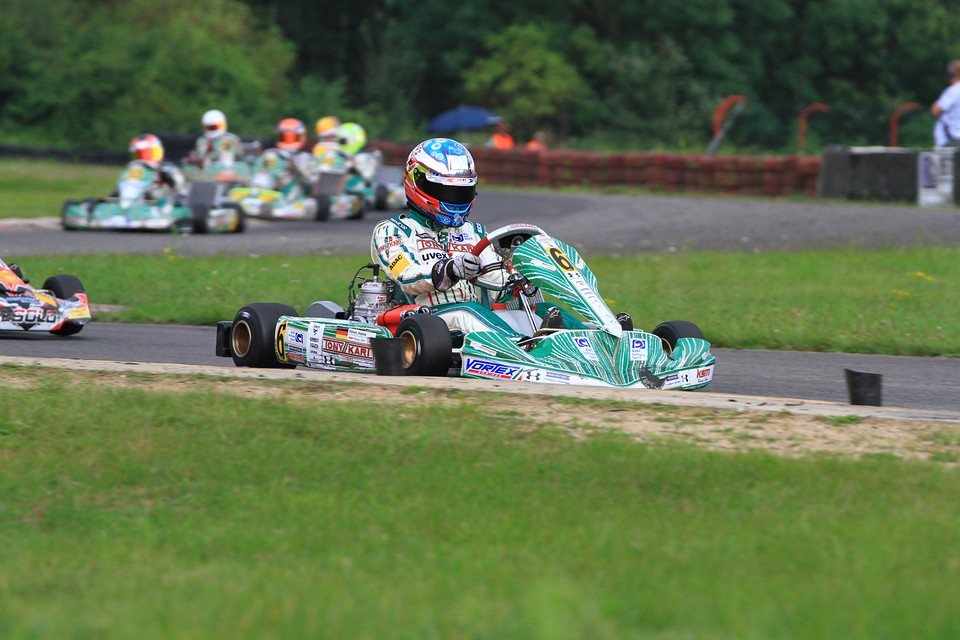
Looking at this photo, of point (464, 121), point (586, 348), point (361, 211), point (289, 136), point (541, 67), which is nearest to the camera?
point (586, 348)

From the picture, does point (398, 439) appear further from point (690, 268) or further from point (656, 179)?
point (656, 179)

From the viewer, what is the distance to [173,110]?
33.6 meters

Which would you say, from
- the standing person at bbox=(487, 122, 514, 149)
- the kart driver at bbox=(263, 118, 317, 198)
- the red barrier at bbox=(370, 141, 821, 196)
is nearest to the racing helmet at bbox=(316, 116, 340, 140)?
the kart driver at bbox=(263, 118, 317, 198)

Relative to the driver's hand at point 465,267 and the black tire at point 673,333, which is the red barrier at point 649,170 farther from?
the driver's hand at point 465,267

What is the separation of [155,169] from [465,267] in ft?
37.3

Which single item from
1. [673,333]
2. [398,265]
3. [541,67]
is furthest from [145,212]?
[541,67]

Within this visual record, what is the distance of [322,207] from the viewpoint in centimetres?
1909

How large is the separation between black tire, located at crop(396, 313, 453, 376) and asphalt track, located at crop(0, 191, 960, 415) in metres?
1.47

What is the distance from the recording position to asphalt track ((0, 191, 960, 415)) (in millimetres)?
7492

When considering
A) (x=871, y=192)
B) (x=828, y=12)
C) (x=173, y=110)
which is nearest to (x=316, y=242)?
(x=871, y=192)

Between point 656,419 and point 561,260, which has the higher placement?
point 561,260

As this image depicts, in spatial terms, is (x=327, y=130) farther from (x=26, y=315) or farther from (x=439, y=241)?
(x=439, y=241)

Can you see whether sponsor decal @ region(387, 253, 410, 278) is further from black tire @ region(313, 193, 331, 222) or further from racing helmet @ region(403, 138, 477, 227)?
black tire @ region(313, 193, 331, 222)

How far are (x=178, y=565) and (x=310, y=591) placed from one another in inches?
19.6
